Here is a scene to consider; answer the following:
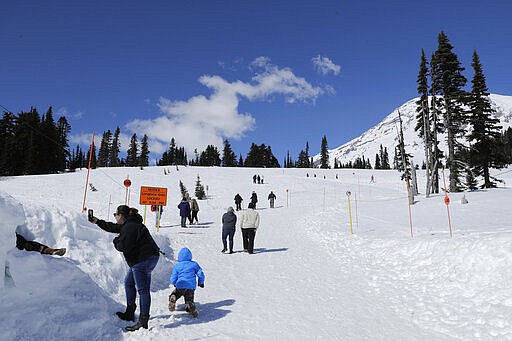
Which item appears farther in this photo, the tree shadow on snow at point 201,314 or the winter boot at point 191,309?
the winter boot at point 191,309

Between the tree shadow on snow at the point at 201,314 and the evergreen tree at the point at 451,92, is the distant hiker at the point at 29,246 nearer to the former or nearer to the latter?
the tree shadow on snow at the point at 201,314

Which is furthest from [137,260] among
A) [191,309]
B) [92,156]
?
[92,156]

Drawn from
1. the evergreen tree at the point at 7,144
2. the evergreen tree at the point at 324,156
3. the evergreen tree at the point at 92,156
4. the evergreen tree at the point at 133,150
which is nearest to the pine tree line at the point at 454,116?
the evergreen tree at the point at 92,156

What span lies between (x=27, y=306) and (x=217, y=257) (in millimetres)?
7275

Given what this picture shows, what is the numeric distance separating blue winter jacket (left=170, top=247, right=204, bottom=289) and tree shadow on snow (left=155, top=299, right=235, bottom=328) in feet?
1.55

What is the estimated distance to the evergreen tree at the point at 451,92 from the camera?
26.2 meters

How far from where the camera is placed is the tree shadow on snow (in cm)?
535

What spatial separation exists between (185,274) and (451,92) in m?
29.3

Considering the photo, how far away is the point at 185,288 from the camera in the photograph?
5805mm

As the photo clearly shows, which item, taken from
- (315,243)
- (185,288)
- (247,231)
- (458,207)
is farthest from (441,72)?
(185,288)

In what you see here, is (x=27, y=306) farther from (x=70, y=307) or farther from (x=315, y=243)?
(x=315, y=243)

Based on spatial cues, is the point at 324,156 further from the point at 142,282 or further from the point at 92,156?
the point at 142,282

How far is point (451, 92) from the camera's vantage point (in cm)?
2716

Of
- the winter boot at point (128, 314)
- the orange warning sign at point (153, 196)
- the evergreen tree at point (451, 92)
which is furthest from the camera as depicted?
the evergreen tree at point (451, 92)
